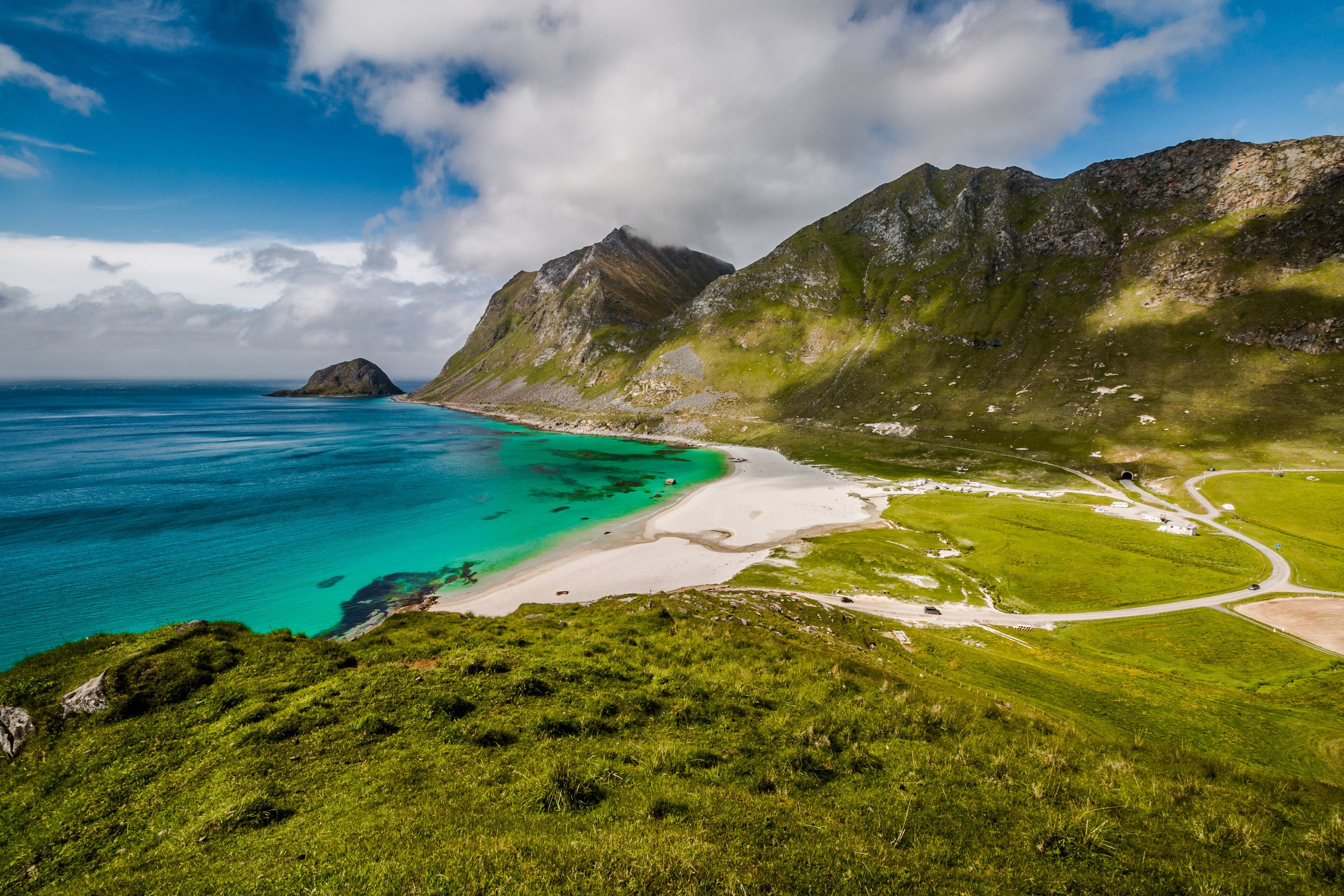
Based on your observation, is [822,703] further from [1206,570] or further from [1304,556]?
[1304,556]

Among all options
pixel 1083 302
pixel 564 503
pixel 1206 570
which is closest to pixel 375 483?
pixel 564 503

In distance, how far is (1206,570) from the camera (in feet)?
163

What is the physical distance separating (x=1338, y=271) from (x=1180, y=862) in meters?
208

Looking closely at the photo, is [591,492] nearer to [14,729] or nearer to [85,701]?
[85,701]

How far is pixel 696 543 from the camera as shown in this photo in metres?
64.8

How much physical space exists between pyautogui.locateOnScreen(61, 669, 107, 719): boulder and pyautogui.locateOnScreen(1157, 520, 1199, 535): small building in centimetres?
9757

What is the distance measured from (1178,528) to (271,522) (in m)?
132

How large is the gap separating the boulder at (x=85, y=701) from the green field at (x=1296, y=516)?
8896cm

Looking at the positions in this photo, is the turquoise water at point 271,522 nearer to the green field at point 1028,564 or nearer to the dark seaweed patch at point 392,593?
the dark seaweed patch at point 392,593

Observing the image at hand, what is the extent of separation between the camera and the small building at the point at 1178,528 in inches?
2408

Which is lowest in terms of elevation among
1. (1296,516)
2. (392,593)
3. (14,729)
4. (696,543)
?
(392,593)

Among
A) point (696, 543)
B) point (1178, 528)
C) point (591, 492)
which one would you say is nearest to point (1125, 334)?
point (1178, 528)

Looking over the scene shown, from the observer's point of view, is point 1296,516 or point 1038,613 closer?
point 1038,613

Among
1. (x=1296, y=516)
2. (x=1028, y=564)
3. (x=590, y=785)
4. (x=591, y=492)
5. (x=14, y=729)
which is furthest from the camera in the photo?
(x=591, y=492)
